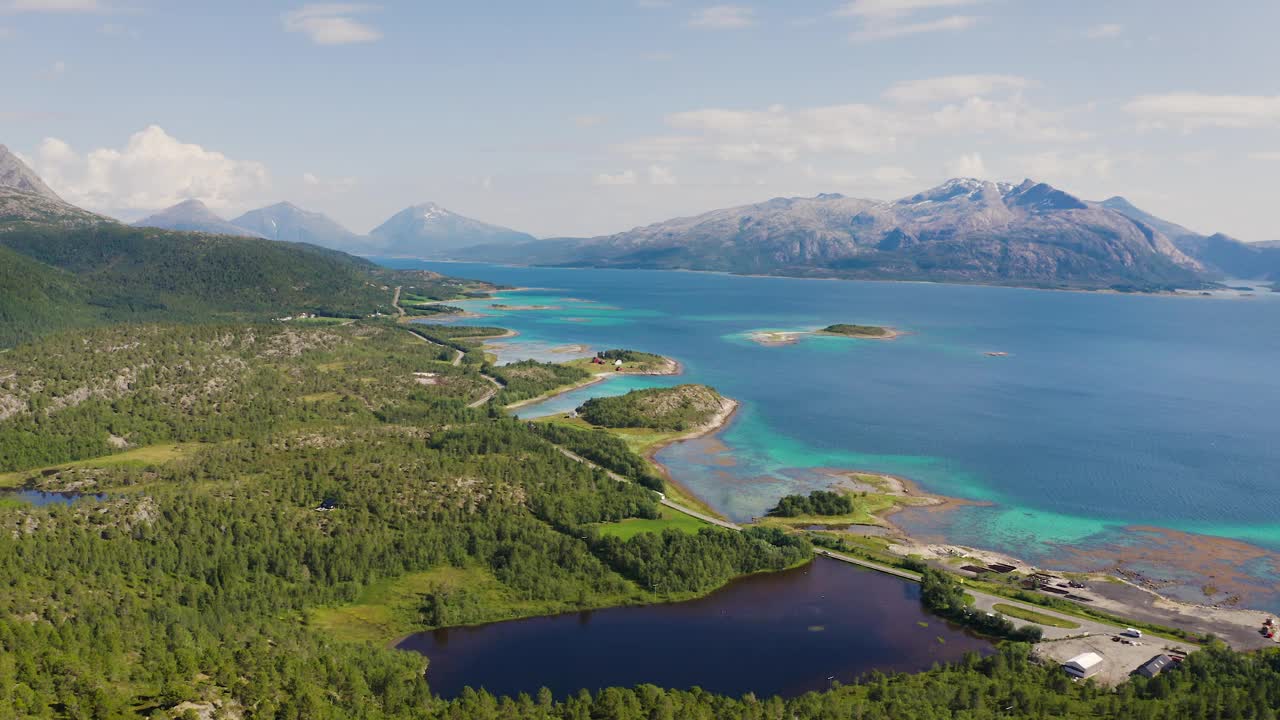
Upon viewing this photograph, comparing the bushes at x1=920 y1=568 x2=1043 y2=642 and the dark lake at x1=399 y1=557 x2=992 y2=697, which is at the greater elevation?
the bushes at x1=920 y1=568 x2=1043 y2=642

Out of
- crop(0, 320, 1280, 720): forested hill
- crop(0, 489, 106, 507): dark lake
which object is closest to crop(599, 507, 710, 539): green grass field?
Answer: crop(0, 320, 1280, 720): forested hill

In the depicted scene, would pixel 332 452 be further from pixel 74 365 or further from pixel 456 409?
pixel 74 365

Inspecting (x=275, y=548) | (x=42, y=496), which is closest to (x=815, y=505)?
(x=275, y=548)

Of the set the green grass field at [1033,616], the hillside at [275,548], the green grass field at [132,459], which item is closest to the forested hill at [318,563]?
the hillside at [275,548]

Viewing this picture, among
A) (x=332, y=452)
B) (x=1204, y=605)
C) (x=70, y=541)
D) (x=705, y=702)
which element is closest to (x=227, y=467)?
(x=332, y=452)

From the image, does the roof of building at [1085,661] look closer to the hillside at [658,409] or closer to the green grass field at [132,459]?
the hillside at [658,409]

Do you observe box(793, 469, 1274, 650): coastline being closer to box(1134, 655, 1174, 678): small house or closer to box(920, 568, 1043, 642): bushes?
box(920, 568, 1043, 642): bushes
